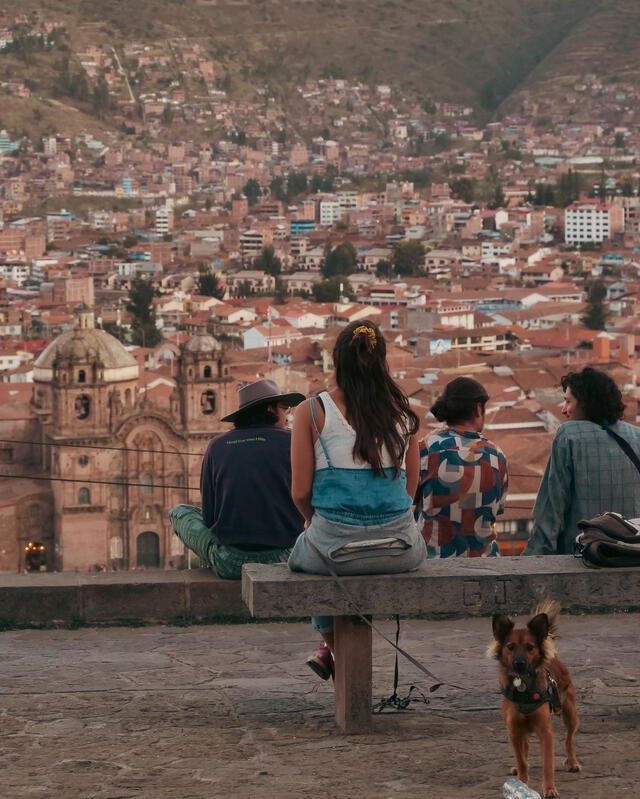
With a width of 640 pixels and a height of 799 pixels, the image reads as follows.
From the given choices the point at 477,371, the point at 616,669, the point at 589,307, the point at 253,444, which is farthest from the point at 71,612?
the point at 589,307

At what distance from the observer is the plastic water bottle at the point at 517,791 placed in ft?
11.2

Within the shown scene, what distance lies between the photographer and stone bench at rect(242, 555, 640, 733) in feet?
12.8

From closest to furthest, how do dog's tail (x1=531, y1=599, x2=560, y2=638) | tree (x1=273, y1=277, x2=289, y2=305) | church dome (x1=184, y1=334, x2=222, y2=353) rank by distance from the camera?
dog's tail (x1=531, y1=599, x2=560, y2=638) → church dome (x1=184, y1=334, x2=222, y2=353) → tree (x1=273, y1=277, x2=289, y2=305)

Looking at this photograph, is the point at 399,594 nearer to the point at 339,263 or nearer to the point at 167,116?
the point at 339,263

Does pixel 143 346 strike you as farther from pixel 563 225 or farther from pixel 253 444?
pixel 253 444

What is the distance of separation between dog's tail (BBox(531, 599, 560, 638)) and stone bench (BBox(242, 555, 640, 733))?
278mm

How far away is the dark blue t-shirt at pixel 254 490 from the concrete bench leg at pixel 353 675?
0.76m

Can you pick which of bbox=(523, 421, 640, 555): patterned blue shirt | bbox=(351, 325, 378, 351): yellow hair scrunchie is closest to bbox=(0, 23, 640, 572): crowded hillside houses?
bbox=(523, 421, 640, 555): patterned blue shirt

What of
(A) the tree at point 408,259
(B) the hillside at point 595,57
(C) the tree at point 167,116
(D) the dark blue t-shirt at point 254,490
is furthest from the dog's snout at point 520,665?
(B) the hillside at point 595,57

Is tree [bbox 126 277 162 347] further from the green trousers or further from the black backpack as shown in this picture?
the black backpack

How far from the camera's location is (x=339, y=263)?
75688 mm

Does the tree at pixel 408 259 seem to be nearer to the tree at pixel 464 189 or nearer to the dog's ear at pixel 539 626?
the tree at pixel 464 189

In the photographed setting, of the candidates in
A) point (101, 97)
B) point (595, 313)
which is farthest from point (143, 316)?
point (101, 97)

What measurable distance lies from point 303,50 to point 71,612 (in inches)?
4967
